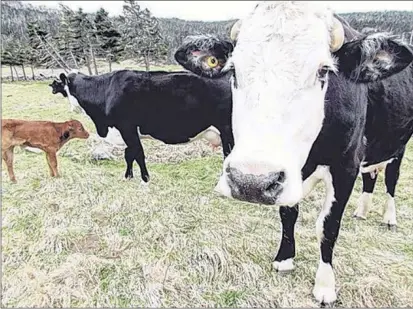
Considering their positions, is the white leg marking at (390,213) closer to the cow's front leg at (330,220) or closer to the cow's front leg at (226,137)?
the cow's front leg at (330,220)

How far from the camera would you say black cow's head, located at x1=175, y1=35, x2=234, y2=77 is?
2734mm

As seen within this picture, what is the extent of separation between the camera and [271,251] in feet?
11.6

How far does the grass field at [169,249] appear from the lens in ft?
9.68

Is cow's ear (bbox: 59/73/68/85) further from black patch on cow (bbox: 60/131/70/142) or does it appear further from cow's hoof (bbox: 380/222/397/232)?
cow's hoof (bbox: 380/222/397/232)

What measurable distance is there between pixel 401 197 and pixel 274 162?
13.2 feet

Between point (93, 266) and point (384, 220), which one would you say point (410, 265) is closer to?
point (384, 220)

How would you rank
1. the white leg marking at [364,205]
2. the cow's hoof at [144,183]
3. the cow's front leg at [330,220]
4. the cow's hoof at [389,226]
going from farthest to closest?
the cow's hoof at [144,183], the white leg marking at [364,205], the cow's hoof at [389,226], the cow's front leg at [330,220]

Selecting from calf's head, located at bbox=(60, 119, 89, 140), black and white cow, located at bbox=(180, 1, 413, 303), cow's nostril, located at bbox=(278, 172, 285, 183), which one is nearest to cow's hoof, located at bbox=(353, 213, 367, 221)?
black and white cow, located at bbox=(180, 1, 413, 303)

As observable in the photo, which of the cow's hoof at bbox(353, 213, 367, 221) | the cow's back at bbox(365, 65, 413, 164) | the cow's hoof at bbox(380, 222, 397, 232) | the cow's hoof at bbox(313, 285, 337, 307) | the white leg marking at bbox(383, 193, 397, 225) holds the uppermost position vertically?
the cow's back at bbox(365, 65, 413, 164)

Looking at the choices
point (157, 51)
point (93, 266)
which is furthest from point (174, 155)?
point (157, 51)

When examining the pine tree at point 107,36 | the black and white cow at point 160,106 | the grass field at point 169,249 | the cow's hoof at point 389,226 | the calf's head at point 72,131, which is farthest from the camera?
the pine tree at point 107,36

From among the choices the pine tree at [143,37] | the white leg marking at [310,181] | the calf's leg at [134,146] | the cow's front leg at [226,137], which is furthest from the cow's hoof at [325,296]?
the pine tree at [143,37]

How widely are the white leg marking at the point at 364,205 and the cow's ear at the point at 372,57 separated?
7.49 ft

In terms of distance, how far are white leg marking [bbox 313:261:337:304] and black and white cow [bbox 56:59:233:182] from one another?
7.50ft
